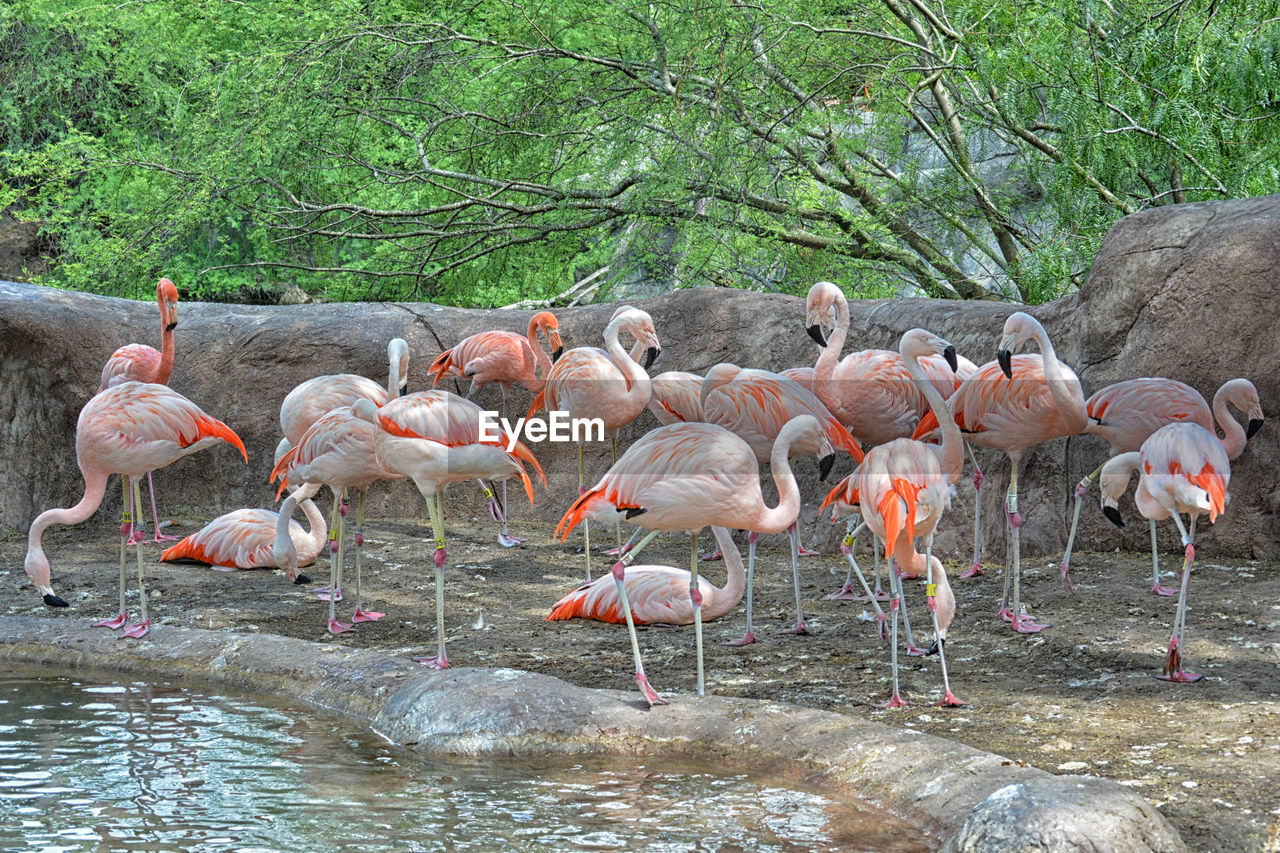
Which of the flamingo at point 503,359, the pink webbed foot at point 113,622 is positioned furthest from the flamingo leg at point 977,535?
the pink webbed foot at point 113,622

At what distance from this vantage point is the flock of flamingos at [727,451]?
378 cm

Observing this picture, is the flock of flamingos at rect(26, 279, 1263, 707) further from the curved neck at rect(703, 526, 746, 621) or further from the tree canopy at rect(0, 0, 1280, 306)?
the tree canopy at rect(0, 0, 1280, 306)

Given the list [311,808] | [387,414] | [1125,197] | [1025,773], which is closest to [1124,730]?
[1025,773]

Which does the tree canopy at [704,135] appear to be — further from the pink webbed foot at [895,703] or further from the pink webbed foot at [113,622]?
the pink webbed foot at [113,622]

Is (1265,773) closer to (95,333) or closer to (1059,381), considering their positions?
(1059,381)

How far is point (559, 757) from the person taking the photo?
11.3ft

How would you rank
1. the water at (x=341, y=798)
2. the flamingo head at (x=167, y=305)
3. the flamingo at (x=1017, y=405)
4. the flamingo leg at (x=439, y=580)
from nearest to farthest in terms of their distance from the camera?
the water at (x=341, y=798) → the flamingo leg at (x=439, y=580) → the flamingo at (x=1017, y=405) → the flamingo head at (x=167, y=305)

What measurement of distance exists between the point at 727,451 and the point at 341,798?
1496mm

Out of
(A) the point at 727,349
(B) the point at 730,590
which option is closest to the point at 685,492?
(B) the point at 730,590

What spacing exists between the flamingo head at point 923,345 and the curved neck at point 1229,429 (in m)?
1.36

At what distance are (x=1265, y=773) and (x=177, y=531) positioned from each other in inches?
233

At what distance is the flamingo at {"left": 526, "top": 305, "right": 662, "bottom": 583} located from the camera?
18.8 ft

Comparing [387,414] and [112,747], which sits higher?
[387,414]

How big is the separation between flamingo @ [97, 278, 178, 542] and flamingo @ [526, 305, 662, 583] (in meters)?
2.22
